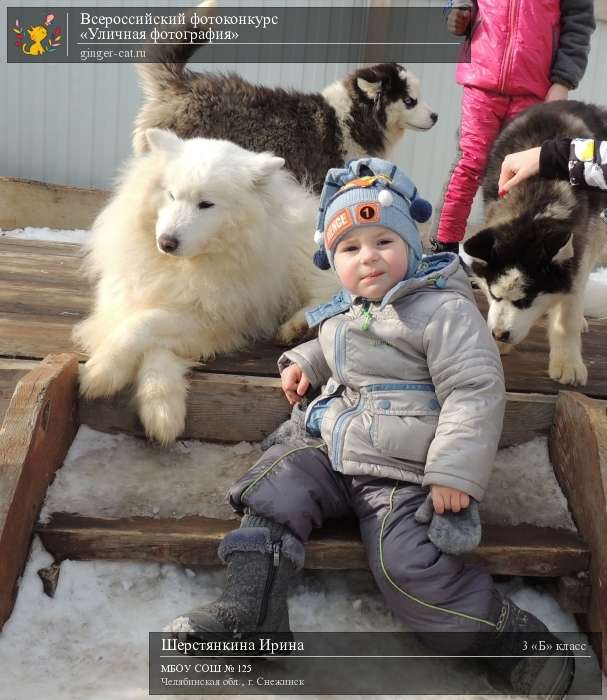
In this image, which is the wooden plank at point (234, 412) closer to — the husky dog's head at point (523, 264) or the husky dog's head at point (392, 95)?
the husky dog's head at point (523, 264)

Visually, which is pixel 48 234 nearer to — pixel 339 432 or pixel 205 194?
pixel 205 194

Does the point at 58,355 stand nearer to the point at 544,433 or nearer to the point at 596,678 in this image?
the point at 544,433

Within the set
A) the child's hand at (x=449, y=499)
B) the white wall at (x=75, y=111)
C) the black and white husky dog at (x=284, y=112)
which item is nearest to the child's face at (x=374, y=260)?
the child's hand at (x=449, y=499)

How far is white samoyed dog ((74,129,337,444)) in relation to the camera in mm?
2189

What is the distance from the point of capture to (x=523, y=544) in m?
1.91

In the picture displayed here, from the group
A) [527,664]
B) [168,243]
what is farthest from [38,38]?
[527,664]

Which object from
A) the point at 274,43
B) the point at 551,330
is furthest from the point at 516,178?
the point at 274,43

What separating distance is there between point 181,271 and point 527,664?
66.2 inches

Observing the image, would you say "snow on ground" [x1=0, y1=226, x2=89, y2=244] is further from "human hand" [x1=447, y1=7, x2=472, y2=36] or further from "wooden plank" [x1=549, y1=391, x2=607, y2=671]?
"wooden plank" [x1=549, y1=391, x2=607, y2=671]

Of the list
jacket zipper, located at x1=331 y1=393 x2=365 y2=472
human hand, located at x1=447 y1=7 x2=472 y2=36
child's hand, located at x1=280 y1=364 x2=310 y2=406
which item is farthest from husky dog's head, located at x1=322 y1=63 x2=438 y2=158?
jacket zipper, located at x1=331 y1=393 x2=365 y2=472

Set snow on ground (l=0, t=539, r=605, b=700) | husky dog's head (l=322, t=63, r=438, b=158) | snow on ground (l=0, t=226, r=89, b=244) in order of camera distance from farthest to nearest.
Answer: snow on ground (l=0, t=226, r=89, b=244) → husky dog's head (l=322, t=63, r=438, b=158) → snow on ground (l=0, t=539, r=605, b=700)

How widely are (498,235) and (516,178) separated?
8.4 inches

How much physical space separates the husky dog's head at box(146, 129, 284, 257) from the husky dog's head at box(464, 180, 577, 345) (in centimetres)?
83

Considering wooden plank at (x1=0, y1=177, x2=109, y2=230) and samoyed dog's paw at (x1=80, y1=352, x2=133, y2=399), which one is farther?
wooden plank at (x1=0, y1=177, x2=109, y2=230)
